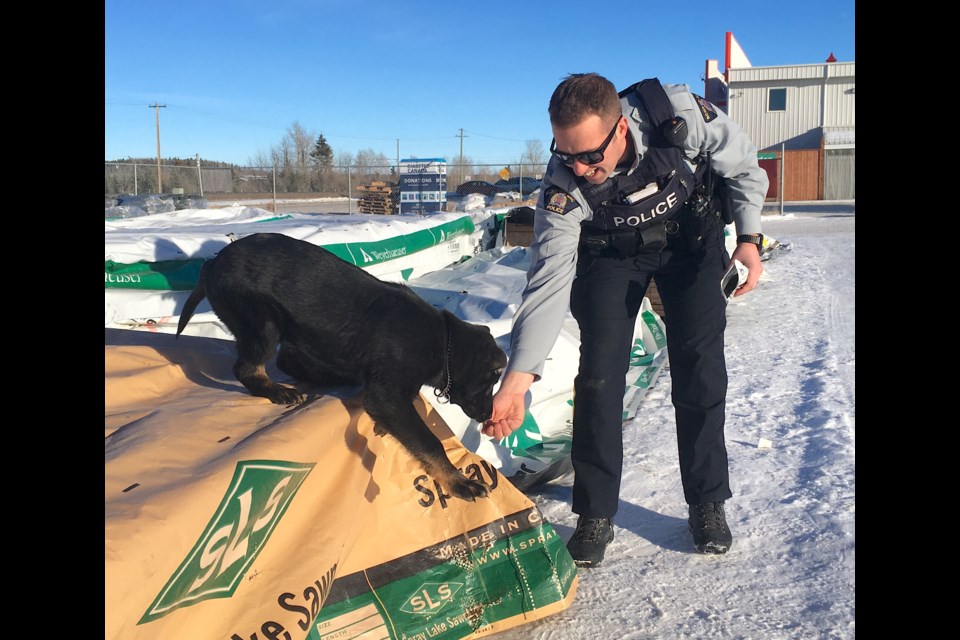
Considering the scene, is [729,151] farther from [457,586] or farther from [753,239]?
[457,586]

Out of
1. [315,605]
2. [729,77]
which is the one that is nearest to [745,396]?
[315,605]

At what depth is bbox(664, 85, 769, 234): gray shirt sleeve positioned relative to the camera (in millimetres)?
2789

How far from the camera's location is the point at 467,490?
238cm

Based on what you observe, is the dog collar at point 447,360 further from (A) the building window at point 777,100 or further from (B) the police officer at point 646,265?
→ (A) the building window at point 777,100

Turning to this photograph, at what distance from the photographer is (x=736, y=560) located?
2762 millimetres

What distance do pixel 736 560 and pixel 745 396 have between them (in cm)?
212

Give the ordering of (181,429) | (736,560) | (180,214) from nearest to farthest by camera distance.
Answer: (181,429), (736,560), (180,214)

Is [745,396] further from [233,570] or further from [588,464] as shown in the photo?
[233,570]

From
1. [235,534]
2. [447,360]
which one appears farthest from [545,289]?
[235,534]

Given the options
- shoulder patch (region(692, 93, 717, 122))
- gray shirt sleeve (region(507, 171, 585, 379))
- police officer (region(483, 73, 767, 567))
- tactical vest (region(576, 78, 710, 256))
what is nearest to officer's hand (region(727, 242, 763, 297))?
police officer (region(483, 73, 767, 567))

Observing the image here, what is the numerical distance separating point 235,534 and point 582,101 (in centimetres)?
168

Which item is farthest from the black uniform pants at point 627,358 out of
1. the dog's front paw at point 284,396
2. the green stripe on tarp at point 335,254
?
the green stripe on tarp at point 335,254

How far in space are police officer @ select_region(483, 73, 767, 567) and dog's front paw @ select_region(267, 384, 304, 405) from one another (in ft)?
2.72

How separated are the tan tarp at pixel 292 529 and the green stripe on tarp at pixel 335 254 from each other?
83.6 inches
